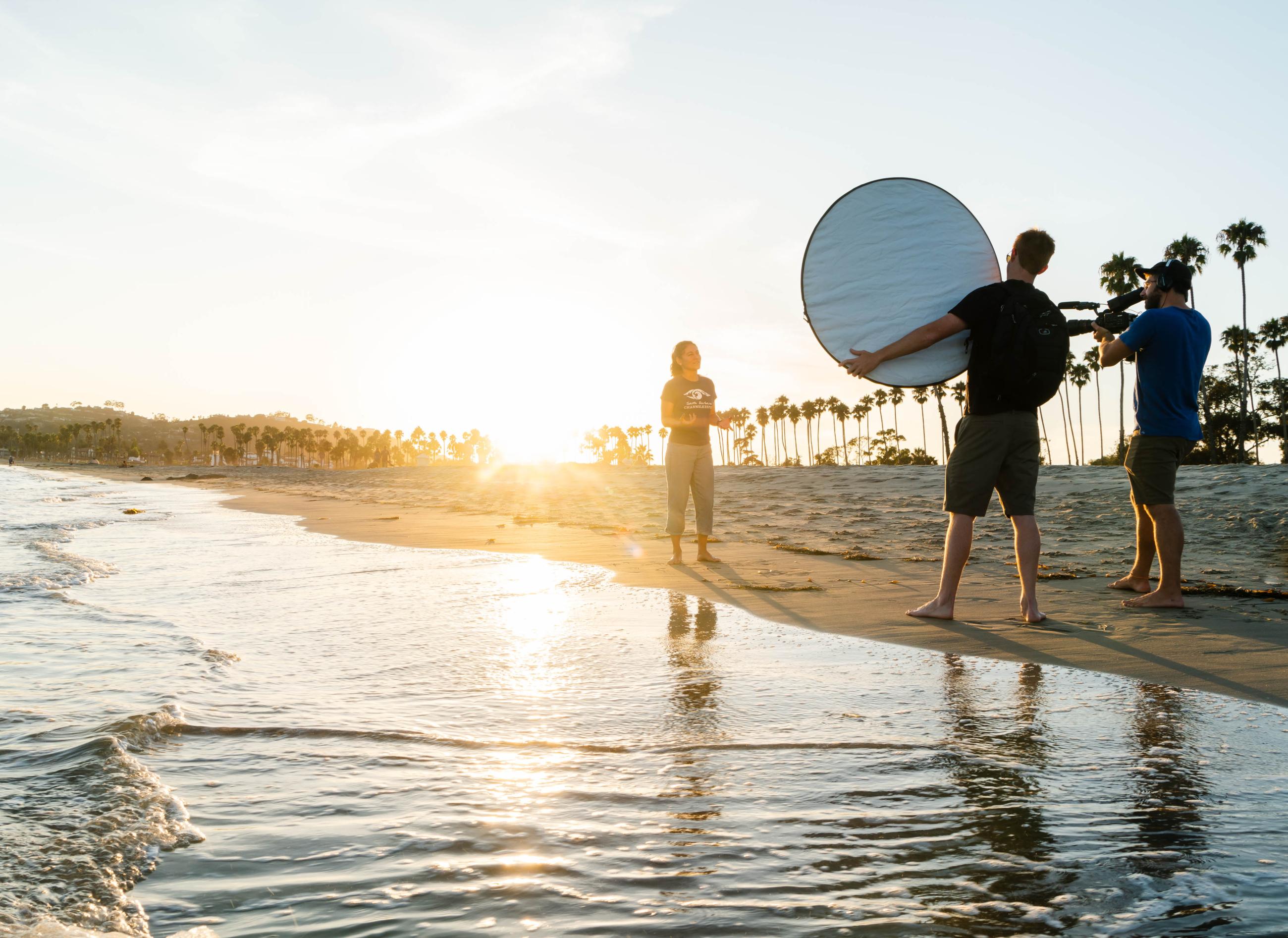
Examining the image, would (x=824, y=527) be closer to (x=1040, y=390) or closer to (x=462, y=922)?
(x=1040, y=390)

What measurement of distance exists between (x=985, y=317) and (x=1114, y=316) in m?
1.11

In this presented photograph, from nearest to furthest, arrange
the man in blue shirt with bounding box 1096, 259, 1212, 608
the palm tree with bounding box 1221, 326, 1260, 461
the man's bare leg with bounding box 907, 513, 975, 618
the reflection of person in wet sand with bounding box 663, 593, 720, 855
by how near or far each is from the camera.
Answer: the reflection of person in wet sand with bounding box 663, 593, 720, 855 < the man's bare leg with bounding box 907, 513, 975, 618 < the man in blue shirt with bounding box 1096, 259, 1212, 608 < the palm tree with bounding box 1221, 326, 1260, 461

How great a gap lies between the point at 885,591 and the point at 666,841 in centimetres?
399

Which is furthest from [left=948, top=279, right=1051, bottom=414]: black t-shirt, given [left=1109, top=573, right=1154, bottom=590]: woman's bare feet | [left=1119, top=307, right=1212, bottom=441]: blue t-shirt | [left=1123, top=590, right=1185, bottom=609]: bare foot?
[left=1109, top=573, right=1154, bottom=590]: woman's bare feet

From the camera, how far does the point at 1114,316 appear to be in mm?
4805

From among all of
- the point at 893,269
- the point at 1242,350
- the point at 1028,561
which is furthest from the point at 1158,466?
the point at 1242,350

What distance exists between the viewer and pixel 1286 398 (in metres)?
64.9

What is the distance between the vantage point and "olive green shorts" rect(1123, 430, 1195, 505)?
4.86 m

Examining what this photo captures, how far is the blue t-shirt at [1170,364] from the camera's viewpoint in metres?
4.80

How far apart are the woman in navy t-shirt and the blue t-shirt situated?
3182 millimetres

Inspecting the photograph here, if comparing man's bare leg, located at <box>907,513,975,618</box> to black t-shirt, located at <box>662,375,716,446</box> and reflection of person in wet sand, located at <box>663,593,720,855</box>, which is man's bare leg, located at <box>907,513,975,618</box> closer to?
reflection of person in wet sand, located at <box>663,593,720,855</box>

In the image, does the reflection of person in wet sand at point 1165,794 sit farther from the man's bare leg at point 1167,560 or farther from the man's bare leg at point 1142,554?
the man's bare leg at point 1142,554

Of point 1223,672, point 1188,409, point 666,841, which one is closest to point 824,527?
point 1188,409

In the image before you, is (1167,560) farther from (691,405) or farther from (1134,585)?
(691,405)
